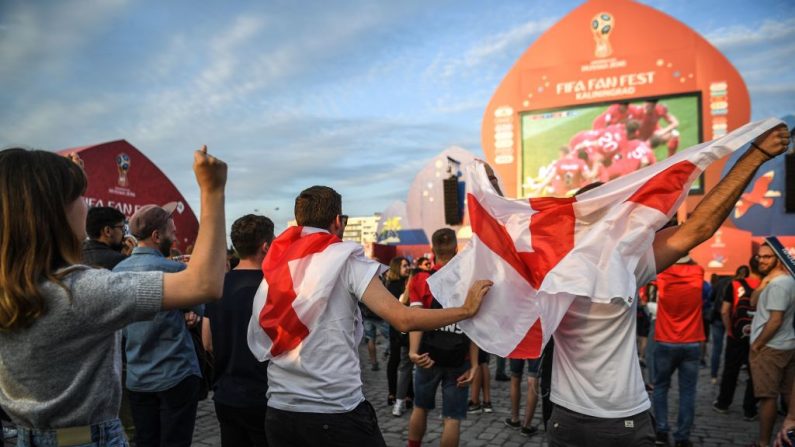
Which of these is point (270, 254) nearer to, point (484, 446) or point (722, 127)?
point (484, 446)

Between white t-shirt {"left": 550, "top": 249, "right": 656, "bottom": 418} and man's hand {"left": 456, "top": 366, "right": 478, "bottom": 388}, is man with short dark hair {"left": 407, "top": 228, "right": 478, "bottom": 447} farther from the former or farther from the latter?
white t-shirt {"left": 550, "top": 249, "right": 656, "bottom": 418}

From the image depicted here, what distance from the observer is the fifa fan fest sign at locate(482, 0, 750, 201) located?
2064 centimetres

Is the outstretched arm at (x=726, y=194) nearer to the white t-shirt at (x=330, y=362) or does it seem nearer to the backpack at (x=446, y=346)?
the white t-shirt at (x=330, y=362)

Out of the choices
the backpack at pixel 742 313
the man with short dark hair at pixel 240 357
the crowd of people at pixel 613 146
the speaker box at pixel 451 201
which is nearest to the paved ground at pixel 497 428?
the backpack at pixel 742 313

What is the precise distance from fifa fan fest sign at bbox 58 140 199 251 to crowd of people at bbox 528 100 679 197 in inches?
548

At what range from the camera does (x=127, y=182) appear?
13.7 metres

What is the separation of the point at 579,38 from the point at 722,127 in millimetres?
6723

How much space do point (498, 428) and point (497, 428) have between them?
11 mm

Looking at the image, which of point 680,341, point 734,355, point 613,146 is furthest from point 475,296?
point 613,146

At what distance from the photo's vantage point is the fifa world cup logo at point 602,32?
22.3 metres

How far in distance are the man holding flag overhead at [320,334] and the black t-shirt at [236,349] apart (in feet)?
1.40

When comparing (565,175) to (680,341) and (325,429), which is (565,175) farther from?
(325,429)

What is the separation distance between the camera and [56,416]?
158 centimetres

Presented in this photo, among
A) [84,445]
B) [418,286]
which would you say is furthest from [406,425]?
[84,445]
